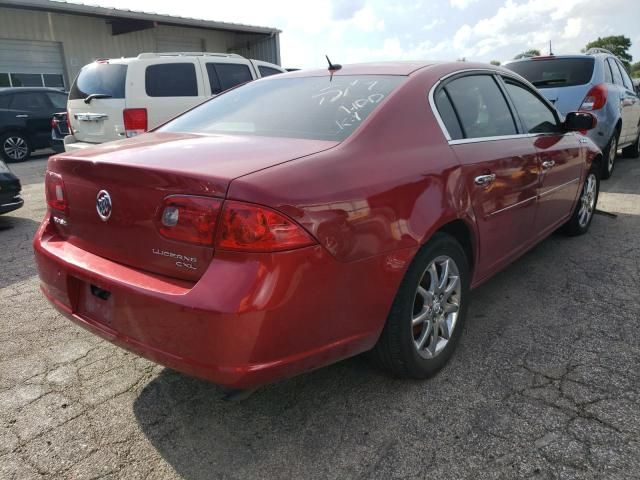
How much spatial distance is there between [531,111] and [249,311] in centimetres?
284

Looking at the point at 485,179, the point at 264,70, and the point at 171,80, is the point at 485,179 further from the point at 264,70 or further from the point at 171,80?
the point at 264,70

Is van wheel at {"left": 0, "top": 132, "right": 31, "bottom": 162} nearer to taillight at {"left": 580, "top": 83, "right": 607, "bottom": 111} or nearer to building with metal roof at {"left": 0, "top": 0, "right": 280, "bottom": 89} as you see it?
building with metal roof at {"left": 0, "top": 0, "right": 280, "bottom": 89}

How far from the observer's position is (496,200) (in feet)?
9.44

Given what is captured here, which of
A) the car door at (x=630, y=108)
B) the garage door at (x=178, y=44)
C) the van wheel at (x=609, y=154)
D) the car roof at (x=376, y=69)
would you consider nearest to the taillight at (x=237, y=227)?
the car roof at (x=376, y=69)

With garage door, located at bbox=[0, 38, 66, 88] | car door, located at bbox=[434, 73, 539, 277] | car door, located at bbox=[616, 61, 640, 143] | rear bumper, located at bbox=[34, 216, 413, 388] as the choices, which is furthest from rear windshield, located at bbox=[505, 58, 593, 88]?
garage door, located at bbox=[0, 38, 66, 88]

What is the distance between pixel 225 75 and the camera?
8.43 metres

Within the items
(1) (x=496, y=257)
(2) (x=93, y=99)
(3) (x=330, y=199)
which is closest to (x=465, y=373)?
(1) (x=496, y=257)

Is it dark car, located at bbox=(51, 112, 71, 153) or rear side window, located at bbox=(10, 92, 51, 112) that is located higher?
rear side window, located at bbox=(10, 92, 51, 112)

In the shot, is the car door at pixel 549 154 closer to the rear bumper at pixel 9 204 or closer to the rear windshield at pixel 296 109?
the rear windshield at pixel 296 109

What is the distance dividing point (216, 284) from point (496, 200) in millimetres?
1771

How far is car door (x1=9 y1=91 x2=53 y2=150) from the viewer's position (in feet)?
39.2

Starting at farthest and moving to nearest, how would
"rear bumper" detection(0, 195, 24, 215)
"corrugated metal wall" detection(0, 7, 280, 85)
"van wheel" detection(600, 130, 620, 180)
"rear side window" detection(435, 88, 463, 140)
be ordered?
"corrugated metal wall" detection(0, 7, 280, 85)
"van wheel" detection(600, 130, 620, 180)
"rear bumper" detection(0, 195, 24, 215)
"rear side window" detection(435, 88, 463, 140)

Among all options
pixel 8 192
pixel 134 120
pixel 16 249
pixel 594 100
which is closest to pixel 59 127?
pixel 134 120

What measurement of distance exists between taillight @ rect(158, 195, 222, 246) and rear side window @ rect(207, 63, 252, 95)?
22.2 feet
